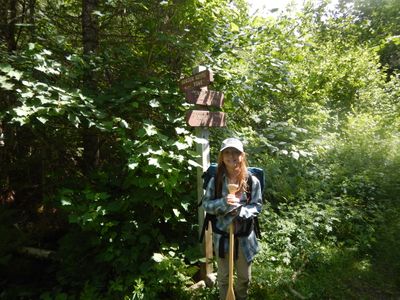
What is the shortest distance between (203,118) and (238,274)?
74.8 inches

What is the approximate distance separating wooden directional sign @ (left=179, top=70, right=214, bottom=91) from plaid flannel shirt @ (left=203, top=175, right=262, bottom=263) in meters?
1.27

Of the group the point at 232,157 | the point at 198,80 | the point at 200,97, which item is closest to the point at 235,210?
the point at 232,157

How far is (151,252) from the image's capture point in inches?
155

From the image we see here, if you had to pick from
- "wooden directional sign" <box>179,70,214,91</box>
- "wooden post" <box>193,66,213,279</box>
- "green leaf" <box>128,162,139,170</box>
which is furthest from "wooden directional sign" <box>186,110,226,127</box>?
"green leaf" <box>128,162,139,170</box>

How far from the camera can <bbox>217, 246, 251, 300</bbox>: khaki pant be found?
317 centimetres

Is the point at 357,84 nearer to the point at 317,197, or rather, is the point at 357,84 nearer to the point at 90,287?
the point at 317,197

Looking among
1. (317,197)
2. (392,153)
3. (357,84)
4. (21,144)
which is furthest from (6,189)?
(357,84)

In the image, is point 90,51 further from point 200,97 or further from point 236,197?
point 236,197

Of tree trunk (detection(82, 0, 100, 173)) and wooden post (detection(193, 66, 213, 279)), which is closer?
wooden post (detection(193, 66, 213, 279))

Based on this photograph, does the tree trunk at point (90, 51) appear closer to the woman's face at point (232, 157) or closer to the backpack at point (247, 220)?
the backpack at point (247, 220)

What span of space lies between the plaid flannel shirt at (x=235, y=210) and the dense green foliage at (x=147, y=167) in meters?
0.58

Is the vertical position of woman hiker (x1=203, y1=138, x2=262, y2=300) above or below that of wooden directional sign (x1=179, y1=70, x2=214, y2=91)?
below

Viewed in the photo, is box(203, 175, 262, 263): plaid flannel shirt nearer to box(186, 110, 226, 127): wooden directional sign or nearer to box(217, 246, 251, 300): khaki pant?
box(217, 246, 251, 300): khaki pant

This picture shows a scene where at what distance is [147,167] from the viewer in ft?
11.1
